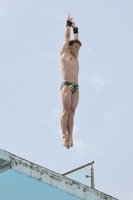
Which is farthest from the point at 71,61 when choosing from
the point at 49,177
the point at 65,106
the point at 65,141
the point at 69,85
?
the point at 49,177

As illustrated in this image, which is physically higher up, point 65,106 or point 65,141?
point 65,106

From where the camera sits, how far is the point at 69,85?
9.31 metres

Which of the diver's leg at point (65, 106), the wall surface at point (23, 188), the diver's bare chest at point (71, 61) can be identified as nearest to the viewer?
the wall surface at point (23, 188)

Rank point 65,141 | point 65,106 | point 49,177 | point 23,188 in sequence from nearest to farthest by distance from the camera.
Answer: point 23,188
point 49,177
point 65,141
point 65,106

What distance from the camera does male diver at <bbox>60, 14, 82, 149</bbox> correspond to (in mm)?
9250

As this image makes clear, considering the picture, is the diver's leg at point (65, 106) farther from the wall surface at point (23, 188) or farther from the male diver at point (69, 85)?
the wall surface at point (23, 188)

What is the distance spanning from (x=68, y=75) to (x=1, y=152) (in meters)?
3.89

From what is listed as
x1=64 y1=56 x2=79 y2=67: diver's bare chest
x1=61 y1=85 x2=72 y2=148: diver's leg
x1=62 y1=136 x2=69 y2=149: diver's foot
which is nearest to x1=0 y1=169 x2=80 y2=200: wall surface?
x1=62 y1=136 x2=69 y2=149: diver's foot

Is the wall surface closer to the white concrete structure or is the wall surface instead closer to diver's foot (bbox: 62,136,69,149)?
the white concrete structure

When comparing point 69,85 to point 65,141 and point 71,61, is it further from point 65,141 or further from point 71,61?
point 65,141

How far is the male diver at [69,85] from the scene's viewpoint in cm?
925

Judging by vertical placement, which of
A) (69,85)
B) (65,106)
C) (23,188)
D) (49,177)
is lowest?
(23,188)

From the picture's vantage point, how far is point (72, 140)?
922cm

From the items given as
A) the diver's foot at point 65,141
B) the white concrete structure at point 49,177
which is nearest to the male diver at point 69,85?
the diver's foot at point 65,141
